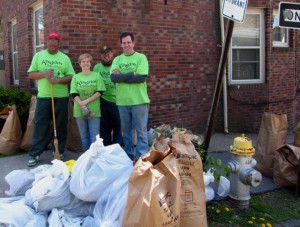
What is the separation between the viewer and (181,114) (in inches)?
313

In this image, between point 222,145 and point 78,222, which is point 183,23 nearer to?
point 222,145

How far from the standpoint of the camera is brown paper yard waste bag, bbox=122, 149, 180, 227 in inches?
114

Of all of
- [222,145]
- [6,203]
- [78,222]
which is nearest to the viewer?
[78,222]

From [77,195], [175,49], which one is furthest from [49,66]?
[175,49]

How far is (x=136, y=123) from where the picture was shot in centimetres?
532

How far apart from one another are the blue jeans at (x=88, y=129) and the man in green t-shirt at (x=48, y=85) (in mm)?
413

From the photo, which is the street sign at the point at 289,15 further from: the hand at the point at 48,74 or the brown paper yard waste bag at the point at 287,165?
the hand at the point at 48,74

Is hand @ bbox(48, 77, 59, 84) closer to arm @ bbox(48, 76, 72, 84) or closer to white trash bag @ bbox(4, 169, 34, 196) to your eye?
arm @ bbox(48, 76, 72, 84)

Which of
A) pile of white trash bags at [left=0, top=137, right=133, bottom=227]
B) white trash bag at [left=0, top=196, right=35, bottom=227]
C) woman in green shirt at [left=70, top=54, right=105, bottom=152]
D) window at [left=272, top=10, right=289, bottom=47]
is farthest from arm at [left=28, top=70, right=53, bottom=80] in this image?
window at [left=272, top=10, right=289, bottom=47]

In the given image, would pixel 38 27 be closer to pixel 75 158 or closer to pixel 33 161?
pixel 75 158

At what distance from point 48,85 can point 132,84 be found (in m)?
1.28

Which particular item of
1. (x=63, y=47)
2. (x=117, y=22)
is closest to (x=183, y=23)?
(x=117, y=22)

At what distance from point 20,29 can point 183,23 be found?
12.7ft

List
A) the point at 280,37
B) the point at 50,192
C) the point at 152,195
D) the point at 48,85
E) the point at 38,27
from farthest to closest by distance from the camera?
the point at 280,37 < the point at 38,27 < the point at 48,85 < the point at 50,192 < the point at 152,195
